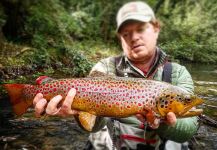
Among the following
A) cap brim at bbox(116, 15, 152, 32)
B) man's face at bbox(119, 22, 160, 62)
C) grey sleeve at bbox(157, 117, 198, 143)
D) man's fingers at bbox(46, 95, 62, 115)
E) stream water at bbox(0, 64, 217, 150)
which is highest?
cap brim at bbox(116, 15, 152, 32)

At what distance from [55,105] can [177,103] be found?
3.65 feet

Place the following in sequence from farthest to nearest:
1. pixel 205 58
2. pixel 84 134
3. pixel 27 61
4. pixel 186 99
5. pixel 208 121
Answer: pixel 205 58 → pixel 27 61 → pixel 208 121 → pixel 84 134 → pixel 186 99

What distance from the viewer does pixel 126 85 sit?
329 cm

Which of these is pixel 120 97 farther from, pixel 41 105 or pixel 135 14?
pixel 135 14

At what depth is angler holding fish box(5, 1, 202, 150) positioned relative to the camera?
3172 millimetres

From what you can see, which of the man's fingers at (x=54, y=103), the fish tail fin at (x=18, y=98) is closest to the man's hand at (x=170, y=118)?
the man's fingers at (x=54, y=103)

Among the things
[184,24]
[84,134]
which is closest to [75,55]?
[84,134]

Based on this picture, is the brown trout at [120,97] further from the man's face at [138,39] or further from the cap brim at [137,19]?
the cap brim at [137,19]

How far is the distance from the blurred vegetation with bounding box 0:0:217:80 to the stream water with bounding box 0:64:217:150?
2.95 metres

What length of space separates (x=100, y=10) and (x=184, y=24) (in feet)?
21.0

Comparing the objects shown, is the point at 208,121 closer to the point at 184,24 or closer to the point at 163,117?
the point at 163,117

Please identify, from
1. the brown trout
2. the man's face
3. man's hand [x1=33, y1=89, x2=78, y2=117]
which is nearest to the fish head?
the brown trout

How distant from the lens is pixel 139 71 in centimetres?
377

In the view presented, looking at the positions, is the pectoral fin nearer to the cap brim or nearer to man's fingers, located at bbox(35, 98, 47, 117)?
man's fingers, located at bbox(35, 98, 47, 117)
